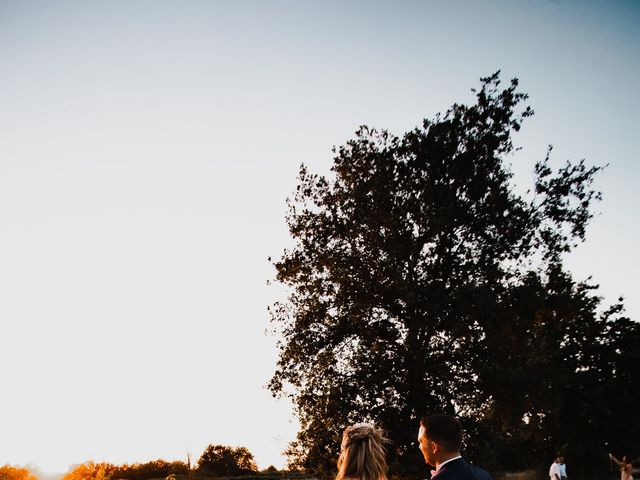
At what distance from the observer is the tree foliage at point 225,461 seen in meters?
62.7

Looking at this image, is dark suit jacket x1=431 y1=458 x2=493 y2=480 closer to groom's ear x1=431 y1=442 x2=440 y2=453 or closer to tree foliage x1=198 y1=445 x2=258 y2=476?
groom's ear x1=431 y1=442 x2=440 y2=453

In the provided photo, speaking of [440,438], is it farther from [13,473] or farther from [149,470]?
[149,470]

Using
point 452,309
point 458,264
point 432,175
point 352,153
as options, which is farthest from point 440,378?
point 352,153

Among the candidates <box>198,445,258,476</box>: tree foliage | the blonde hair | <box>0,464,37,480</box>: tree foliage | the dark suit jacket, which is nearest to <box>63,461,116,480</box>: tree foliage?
<box>0,464,37,480</box>: tree foliage

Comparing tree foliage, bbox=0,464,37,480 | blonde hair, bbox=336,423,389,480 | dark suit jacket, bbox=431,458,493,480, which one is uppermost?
blonde hair, bbox=336,423,389,480

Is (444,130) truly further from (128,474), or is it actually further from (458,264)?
(128,474)

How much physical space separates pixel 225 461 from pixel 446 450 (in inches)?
2763

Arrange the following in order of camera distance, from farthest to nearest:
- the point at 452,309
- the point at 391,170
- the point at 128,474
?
the point at 128,474 < the point at 391,170 < the point at 452,309

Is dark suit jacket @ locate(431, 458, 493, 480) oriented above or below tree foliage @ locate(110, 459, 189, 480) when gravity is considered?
above

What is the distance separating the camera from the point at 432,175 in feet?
57.7

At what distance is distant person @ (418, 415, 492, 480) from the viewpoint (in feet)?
13.0

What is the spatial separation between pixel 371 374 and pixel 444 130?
404 inches

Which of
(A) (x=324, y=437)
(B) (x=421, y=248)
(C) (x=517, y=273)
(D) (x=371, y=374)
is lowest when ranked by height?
(A) (x=324, y=437)

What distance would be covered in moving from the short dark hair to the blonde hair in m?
0.53
